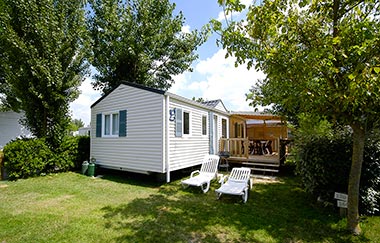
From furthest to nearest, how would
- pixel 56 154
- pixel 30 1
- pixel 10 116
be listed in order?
pixel 10 116
pixel 56 154
pixel 30 1

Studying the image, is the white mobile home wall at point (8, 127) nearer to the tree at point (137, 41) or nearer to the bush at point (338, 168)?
the tree at point (137, 41)

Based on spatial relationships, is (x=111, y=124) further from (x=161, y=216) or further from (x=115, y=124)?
(x=161, y=216)

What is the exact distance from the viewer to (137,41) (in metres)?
16.3

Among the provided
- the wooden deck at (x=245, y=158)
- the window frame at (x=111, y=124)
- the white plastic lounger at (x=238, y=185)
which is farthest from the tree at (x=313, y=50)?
the window frame at (x=111, y=124)

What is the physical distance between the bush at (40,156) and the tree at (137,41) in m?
6.85

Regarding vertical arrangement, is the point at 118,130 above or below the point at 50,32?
below

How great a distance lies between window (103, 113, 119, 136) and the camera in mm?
9477

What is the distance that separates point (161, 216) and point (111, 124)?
19.5 ft

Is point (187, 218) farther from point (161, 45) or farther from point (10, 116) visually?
point (10, 116)

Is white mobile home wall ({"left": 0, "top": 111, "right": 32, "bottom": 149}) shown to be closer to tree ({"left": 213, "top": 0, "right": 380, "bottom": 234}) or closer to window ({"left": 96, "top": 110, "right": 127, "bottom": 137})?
window ({"left": 96, "top": 110, "right": 127, "bottom": 137})

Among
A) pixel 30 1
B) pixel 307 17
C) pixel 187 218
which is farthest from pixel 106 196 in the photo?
Answer: pixel 30 1

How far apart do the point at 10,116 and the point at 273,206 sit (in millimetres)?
18435

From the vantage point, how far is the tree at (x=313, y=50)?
340 cm

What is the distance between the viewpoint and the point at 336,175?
5105 millimetres
